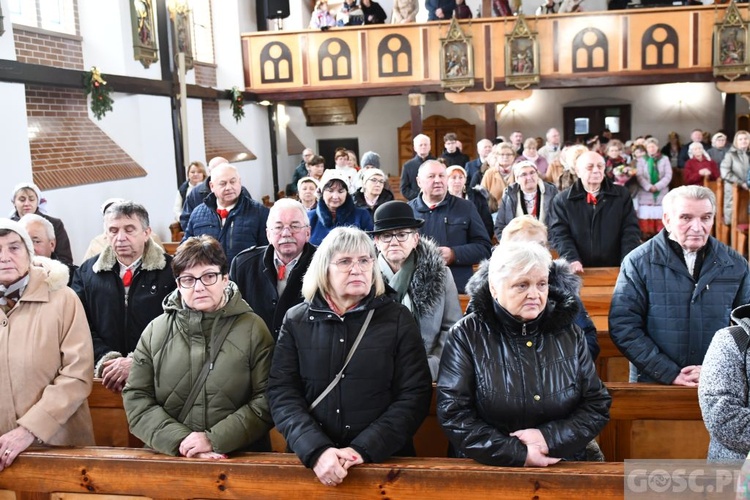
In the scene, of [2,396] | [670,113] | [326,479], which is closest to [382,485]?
[326,479]

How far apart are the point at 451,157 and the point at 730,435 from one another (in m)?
8.57

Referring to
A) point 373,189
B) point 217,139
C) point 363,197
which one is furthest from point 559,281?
point 217,139

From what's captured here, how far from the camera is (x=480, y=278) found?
2695mm

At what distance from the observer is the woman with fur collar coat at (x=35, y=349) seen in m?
2.91

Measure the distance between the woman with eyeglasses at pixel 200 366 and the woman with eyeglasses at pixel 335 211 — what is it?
7.90 feet

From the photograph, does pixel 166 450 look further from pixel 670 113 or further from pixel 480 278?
pixel 670 113

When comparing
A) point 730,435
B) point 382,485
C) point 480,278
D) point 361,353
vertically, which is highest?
point 480,278

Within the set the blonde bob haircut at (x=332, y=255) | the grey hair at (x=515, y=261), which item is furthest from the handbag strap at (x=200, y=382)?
the grey hair at (x=515, y=261)

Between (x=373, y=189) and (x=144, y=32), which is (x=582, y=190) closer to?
(x=373, y=189)

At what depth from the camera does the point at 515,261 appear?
252 centimetres

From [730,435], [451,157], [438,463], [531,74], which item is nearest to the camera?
[730,435]

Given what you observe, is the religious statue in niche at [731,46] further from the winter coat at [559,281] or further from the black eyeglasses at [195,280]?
the black eyeglasses at [195,280]

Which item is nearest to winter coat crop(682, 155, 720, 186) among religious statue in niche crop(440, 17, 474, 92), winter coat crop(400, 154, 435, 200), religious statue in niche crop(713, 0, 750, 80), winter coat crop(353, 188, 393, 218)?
religious statue in niche crop(713, 0, 750, 80)

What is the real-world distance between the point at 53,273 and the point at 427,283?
156cm
